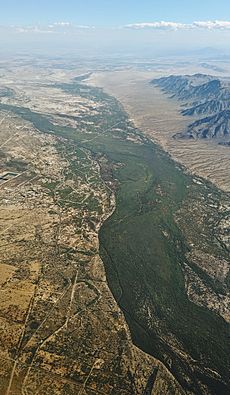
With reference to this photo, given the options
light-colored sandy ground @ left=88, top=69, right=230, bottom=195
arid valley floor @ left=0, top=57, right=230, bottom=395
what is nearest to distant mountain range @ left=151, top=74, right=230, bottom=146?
light-colored sandy ground @ left=88, top=69, right=230, bottom=195

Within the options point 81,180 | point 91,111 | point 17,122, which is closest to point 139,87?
point 91,111

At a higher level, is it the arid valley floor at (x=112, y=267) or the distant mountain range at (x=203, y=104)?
the distant mountain range at (x=203, y=104)

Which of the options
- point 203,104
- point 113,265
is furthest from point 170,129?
point 113,265

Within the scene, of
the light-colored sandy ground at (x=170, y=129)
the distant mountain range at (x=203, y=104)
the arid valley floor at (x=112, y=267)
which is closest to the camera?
the arid valley floor at (x=112, y=267)

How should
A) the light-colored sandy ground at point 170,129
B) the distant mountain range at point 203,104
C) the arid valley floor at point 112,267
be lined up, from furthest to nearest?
1. the distant mountain range at point 203,104
2. the light-colored sandy ground at point 170,129
3. the arid valley floor at point 112,267

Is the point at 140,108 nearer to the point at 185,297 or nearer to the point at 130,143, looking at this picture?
the point at 130,143

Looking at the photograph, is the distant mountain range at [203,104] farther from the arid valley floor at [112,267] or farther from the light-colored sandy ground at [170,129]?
the arid valley floor at [112,267]

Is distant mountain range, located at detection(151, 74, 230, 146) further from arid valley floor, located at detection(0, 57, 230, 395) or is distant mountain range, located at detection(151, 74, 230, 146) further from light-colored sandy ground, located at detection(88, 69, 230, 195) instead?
arid valley floor, located at detection(0, 57, 230, 395)

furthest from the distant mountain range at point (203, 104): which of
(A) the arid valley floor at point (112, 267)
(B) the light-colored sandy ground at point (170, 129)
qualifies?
(A) the arid valley floor at point (112, 267)

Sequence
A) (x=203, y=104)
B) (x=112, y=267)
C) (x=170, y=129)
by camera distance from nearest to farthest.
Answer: (x=112, y=267)
(x=170, y=129)
(x=203, y=104)

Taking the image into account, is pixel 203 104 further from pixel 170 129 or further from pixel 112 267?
pixel 112 267
